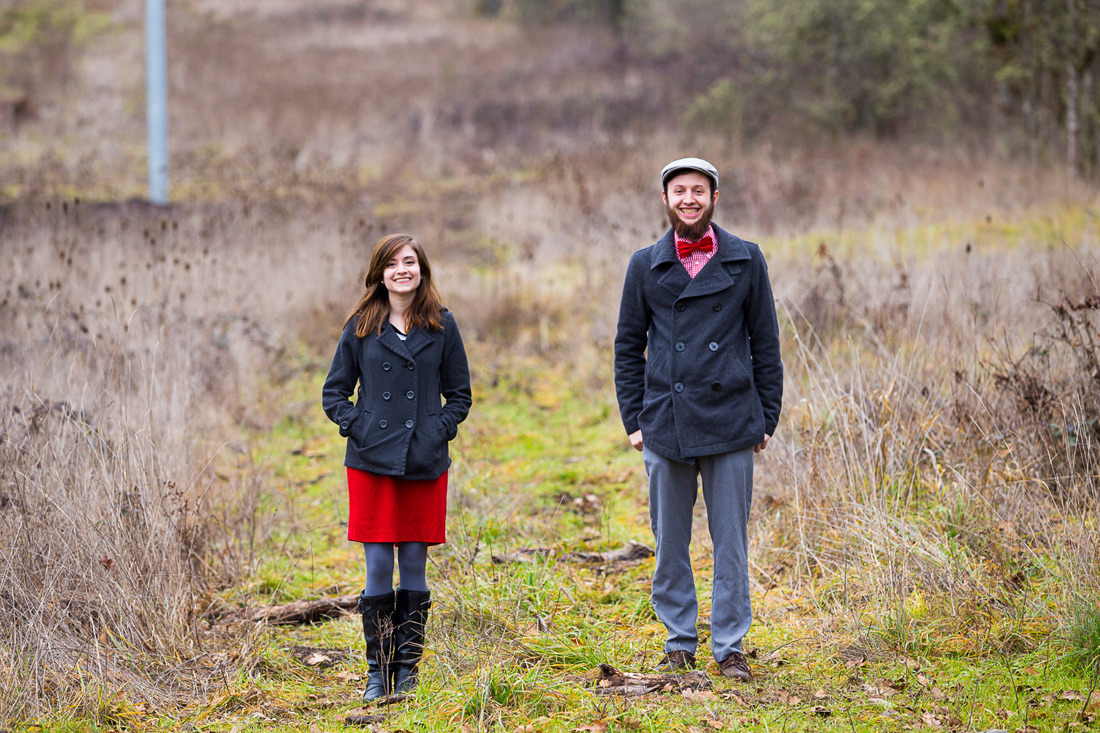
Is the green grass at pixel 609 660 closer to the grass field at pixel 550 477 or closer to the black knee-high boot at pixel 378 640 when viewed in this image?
the grass field at pixel 550 477

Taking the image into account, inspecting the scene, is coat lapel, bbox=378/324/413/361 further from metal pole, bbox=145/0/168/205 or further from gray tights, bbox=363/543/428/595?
metal pole, bbox=145/0/168/205

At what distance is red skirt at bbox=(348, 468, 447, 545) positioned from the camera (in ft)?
12.1

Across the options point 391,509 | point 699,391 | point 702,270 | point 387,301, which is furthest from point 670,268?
point 391,509

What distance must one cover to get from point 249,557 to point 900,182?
1149cm

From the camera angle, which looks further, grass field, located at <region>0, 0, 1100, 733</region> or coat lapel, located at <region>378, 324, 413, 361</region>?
coat lapel, located at <region>378, 324, 413, 361</region>

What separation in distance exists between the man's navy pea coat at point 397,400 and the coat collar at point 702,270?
2.91ft

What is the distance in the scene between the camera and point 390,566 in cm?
373

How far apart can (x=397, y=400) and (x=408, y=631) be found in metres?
0.93

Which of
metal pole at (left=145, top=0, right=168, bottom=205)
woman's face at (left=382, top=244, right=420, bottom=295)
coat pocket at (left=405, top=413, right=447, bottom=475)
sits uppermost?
metal pole at (left=145, top=0, right=168, bottom=205)

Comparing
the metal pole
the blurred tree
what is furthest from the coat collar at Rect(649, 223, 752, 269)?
the metal pole

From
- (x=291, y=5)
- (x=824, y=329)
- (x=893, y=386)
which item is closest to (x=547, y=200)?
(x=824, y=329)

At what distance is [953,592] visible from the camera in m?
4.00

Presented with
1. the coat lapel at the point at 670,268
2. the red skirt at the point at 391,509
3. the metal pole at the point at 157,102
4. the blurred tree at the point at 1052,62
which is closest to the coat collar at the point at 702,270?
the coat lapel at the point at 670,268

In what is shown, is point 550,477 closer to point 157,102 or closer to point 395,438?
point 395,438
